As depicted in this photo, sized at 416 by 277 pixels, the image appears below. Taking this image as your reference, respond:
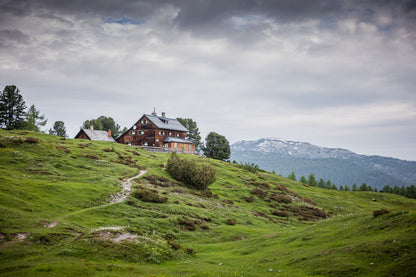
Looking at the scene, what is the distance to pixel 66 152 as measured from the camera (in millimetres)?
48500

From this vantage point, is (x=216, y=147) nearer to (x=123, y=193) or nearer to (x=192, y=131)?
(x=192, y=131)

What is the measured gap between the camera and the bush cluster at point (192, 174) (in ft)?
163

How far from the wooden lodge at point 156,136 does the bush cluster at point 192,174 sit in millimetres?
41692

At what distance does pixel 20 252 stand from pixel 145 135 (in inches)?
3504

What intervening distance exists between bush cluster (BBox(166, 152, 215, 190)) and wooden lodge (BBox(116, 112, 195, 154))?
41692mm

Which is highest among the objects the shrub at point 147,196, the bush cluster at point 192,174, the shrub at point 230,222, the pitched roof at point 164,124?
the pitched roof at point 164,124

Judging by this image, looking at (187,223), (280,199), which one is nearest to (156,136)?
(280,199)

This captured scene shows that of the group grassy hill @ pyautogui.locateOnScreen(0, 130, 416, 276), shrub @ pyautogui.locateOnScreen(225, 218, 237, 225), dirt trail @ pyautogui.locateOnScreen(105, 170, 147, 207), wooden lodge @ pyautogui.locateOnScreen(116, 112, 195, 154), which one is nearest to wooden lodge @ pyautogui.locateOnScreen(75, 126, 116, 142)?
wooden lodge @ pyautogui.locateOnScreen(116, 112, 195, 154)

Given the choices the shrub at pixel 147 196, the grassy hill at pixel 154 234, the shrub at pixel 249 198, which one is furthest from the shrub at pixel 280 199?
the shrub at pixel 147 196

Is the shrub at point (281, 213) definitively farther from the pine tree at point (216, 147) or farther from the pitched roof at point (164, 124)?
the pine tree at point (216, 147)

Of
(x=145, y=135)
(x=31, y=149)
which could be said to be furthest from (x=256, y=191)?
(x=145, y=135)

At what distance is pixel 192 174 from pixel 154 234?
1042 inches

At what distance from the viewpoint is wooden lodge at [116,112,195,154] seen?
9944cm

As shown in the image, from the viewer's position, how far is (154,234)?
24.5 meters
